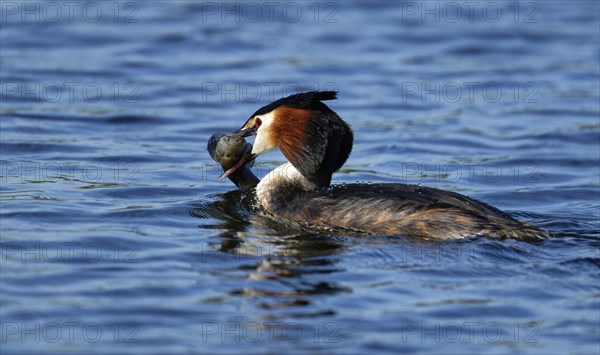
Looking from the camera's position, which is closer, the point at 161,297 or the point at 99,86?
the point at 161,297

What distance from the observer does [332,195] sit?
1011cm

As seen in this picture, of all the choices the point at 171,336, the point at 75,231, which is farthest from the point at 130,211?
the point at 171,336

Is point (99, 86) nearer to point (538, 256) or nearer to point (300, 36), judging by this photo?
point (300, 36)

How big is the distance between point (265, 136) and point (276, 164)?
2620mm

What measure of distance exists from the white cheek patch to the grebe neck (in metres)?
0.27

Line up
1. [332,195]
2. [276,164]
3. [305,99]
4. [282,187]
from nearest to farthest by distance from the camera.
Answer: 1. [332,195]
2. [305,99]
3. [282,187]
4. [276,164]

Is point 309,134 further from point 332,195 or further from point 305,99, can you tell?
point 332,195

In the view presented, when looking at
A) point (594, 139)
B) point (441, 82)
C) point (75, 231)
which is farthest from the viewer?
point (441, 82)

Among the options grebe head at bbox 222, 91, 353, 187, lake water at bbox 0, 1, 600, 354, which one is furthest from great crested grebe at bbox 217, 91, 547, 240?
lake water at bbox 0, 1, 600, 354

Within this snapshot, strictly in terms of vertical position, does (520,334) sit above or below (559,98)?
below

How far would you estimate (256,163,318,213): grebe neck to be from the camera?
34.5 ft

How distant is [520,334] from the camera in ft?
25.5

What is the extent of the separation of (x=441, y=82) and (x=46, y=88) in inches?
229

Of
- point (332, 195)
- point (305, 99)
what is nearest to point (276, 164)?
point (305, 99)
